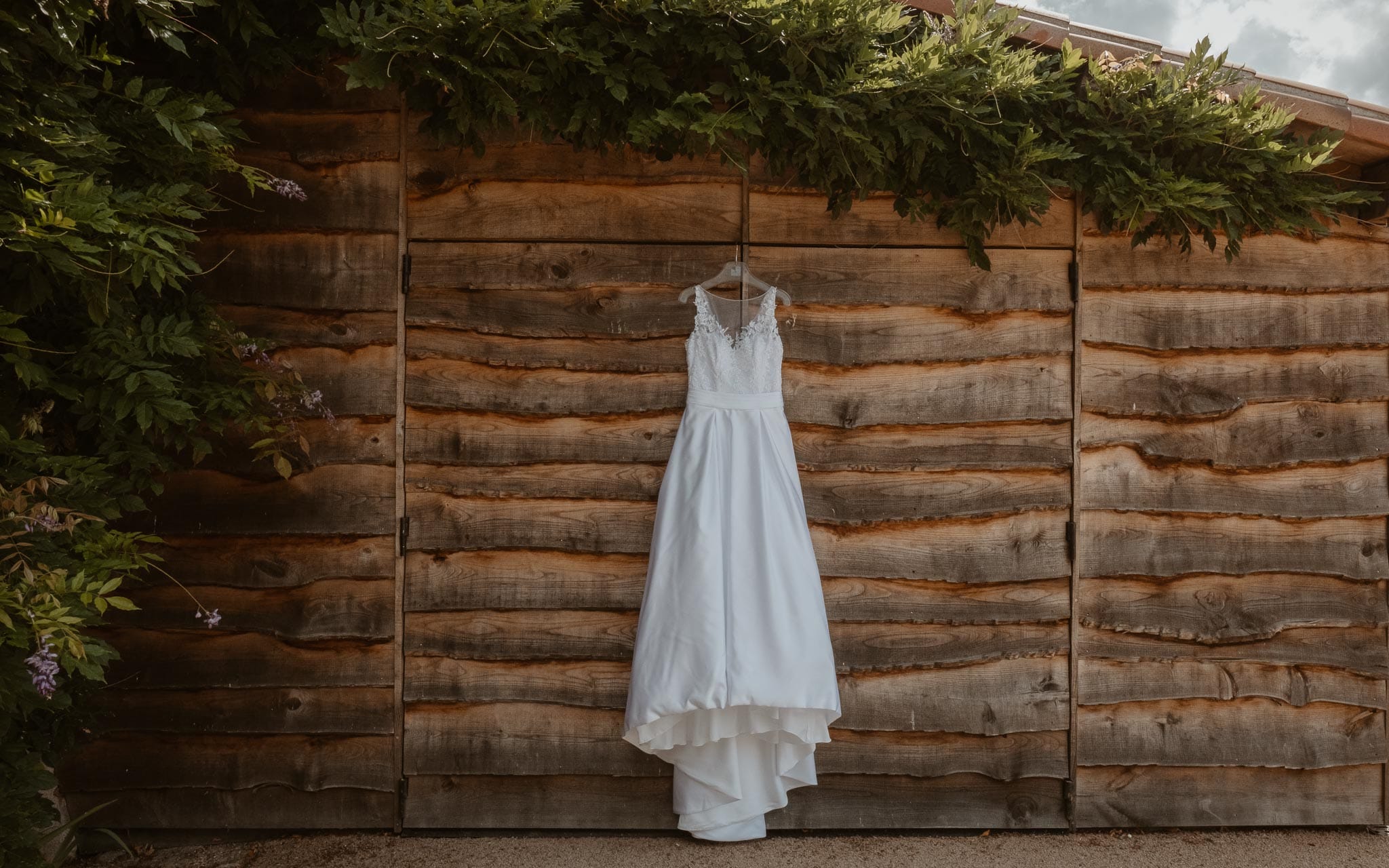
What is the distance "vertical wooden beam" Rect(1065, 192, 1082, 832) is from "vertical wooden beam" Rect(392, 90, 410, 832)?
2284 mm

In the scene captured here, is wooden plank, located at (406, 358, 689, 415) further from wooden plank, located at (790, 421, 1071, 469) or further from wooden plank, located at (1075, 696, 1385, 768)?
wooden plank, located at (1075, 696, 1385, 768)

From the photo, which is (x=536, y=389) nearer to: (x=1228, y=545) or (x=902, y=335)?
(x=902, y=335)

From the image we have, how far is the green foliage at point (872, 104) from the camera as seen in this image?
256cm

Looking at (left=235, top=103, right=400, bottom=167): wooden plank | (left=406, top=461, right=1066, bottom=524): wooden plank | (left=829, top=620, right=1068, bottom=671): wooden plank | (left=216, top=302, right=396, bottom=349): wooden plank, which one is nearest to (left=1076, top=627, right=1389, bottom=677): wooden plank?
(left=829, top=620, right=1068, bottom=671): wooden plank

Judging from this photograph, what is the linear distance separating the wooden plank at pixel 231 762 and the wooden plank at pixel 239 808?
0.10 feet

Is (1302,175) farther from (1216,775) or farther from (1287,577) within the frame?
(1216,775)

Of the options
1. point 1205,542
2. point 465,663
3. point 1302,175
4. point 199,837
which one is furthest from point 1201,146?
point 199,837

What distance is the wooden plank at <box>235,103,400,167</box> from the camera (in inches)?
116

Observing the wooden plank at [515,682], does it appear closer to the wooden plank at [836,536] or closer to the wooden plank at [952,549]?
the wooden plank at [836,536]

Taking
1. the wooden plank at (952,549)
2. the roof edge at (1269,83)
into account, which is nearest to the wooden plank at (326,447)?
the wooden plank at (952,549)

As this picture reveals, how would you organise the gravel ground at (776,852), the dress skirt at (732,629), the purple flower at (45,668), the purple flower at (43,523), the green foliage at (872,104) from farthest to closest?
the gravel ground at (776,852)
the dress skirt at (732,629)
the green foliage at (872,104)
the purple flower at (43,523)
the purple flower at (45,668)

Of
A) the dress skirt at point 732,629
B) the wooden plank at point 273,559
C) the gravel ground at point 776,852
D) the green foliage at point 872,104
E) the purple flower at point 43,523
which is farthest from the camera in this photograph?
the wooden plank at point 273,559

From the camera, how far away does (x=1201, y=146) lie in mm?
2916

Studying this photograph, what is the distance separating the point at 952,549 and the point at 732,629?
0.86 meters
